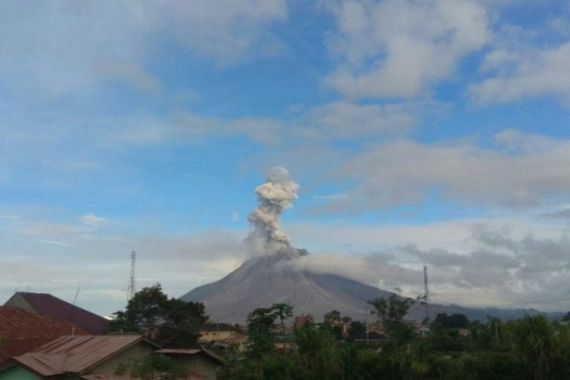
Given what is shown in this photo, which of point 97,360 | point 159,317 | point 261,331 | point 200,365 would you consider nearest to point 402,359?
point 200,365

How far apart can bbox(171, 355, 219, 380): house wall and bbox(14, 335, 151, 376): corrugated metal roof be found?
8.99 feet

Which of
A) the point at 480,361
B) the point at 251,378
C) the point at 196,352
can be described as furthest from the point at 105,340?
the point at 480,361

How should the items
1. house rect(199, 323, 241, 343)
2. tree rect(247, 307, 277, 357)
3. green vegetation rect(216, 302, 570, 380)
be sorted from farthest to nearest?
house rect(199, 323, 241, 343), tree rect(247, 307, 277, 357), green vegetation rect(216, 302, 570, 380)

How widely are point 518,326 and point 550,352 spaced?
145cm

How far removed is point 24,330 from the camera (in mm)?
35844

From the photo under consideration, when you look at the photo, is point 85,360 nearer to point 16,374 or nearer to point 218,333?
point 16,374

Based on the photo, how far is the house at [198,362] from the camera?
29.3 metres

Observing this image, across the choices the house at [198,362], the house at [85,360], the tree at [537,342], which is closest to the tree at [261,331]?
the house at [198,362]

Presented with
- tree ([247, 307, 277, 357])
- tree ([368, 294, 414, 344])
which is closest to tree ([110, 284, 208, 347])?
tree ([247, 307, 277, 357])

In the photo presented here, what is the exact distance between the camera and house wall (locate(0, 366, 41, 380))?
25491mm

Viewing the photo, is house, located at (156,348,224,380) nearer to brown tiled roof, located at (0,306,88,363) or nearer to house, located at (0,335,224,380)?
house, located at (0,335,224,380)

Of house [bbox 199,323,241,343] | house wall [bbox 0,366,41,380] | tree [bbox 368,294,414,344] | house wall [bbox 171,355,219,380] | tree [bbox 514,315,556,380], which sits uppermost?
tree [bbox 368,294,414,344]

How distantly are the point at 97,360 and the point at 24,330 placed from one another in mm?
12734

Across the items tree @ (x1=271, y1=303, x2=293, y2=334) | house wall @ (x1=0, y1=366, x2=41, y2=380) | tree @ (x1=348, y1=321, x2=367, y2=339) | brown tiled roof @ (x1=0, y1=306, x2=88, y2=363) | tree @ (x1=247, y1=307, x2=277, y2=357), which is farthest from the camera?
tree @ (x1=348, y1=321, x2=367, y2=339)
